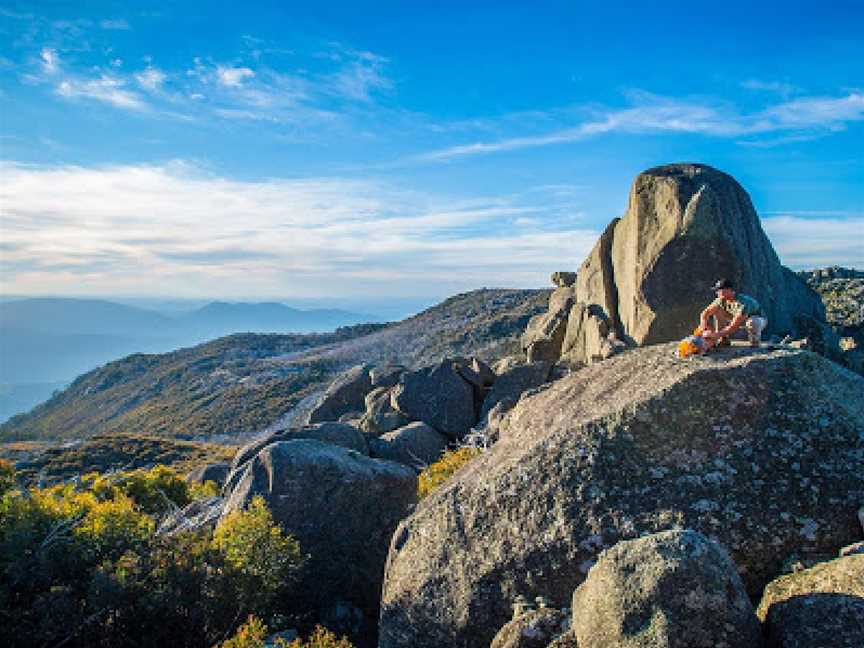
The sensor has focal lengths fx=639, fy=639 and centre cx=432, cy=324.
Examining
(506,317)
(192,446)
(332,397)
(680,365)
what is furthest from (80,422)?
(680,365)

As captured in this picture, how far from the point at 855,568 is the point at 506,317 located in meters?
121

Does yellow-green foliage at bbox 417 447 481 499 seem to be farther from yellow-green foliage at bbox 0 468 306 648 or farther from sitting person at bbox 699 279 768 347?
sitting person at bbox 699 279 768 347

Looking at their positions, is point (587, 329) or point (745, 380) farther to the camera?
point (587, 329)

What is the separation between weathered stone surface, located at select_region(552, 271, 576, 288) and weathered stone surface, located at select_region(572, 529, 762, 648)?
35254mm

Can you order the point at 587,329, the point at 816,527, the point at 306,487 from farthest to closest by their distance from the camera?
the point at 587,329
the point at 306,487
the point at 816,527

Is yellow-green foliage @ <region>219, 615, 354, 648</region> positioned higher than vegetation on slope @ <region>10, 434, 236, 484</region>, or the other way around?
yellow-green foliage @ <region>219, 615, 354, 648</region>

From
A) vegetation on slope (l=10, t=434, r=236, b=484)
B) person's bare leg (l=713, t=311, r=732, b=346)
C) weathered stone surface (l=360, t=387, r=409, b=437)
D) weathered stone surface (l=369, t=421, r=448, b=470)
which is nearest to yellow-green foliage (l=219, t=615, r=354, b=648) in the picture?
person's bare leg (l=713, t=311, r=732, b=346)

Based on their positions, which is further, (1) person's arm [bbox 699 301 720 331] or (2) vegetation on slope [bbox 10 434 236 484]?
(2) vegetation on slope [bbox 10 434 236 484]

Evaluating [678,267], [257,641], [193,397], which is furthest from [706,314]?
[193,397]

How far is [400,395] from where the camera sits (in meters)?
32.3

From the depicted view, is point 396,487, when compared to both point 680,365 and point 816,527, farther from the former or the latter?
point 816,527

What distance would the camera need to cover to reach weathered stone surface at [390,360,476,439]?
3075 centimetres

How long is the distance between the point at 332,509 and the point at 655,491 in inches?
263

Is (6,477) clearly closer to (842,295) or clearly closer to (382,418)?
(382,418)
